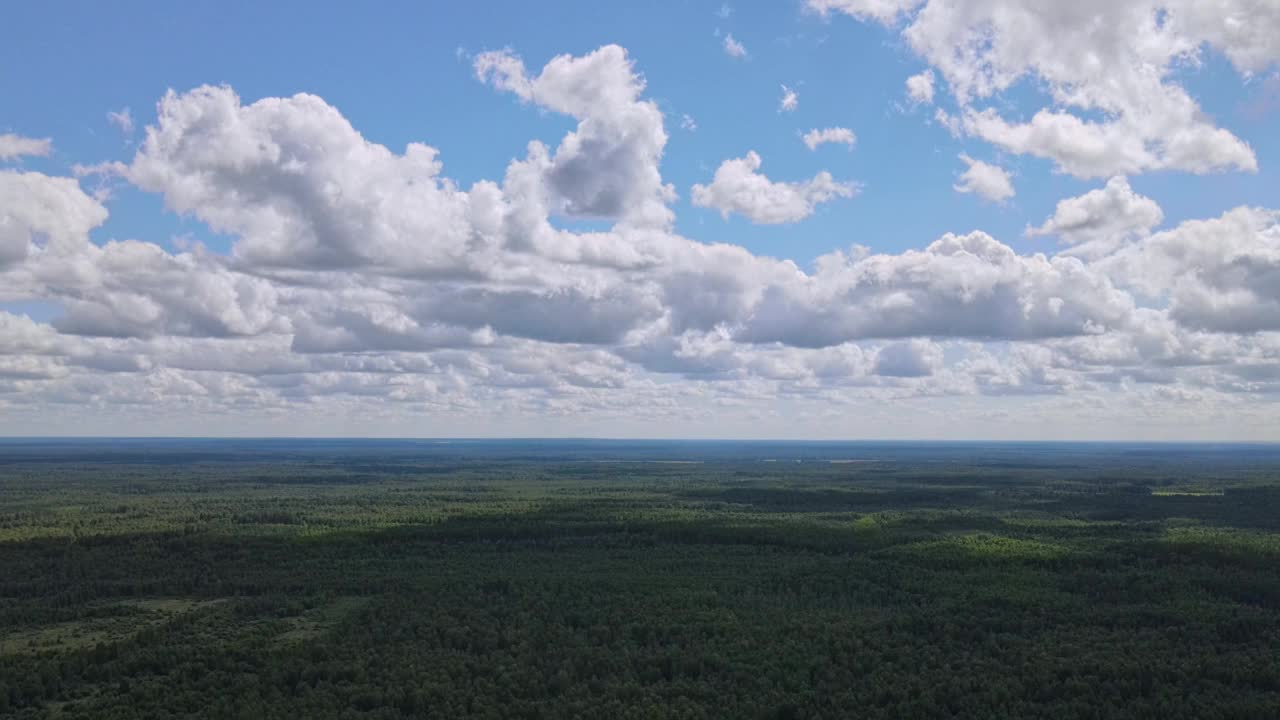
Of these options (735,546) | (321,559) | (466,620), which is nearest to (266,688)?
(466,620)

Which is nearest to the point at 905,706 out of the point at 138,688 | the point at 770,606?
the point at 770,606

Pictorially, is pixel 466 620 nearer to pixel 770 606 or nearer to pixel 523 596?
pixel 523 596

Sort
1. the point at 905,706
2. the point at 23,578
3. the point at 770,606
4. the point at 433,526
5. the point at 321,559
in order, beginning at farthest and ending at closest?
the point at 433,526
the point at 321,559
the point at 23,578
the point at 770,606
the point at 905,706

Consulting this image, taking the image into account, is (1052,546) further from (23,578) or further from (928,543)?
(23,578)

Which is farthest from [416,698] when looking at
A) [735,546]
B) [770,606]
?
[735,546]

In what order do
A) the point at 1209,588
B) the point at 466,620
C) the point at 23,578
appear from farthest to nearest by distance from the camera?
1. the point at 23,578
2. the point at 1209,588
3. the point at 466,620

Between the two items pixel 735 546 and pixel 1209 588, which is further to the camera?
pixel 735 546

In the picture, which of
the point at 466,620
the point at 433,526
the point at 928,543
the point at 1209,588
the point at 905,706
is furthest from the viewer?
the point at 433,526

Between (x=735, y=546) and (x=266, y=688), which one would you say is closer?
(x=266, y=688)

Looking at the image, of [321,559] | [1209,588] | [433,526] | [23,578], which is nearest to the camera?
[1209,588]
